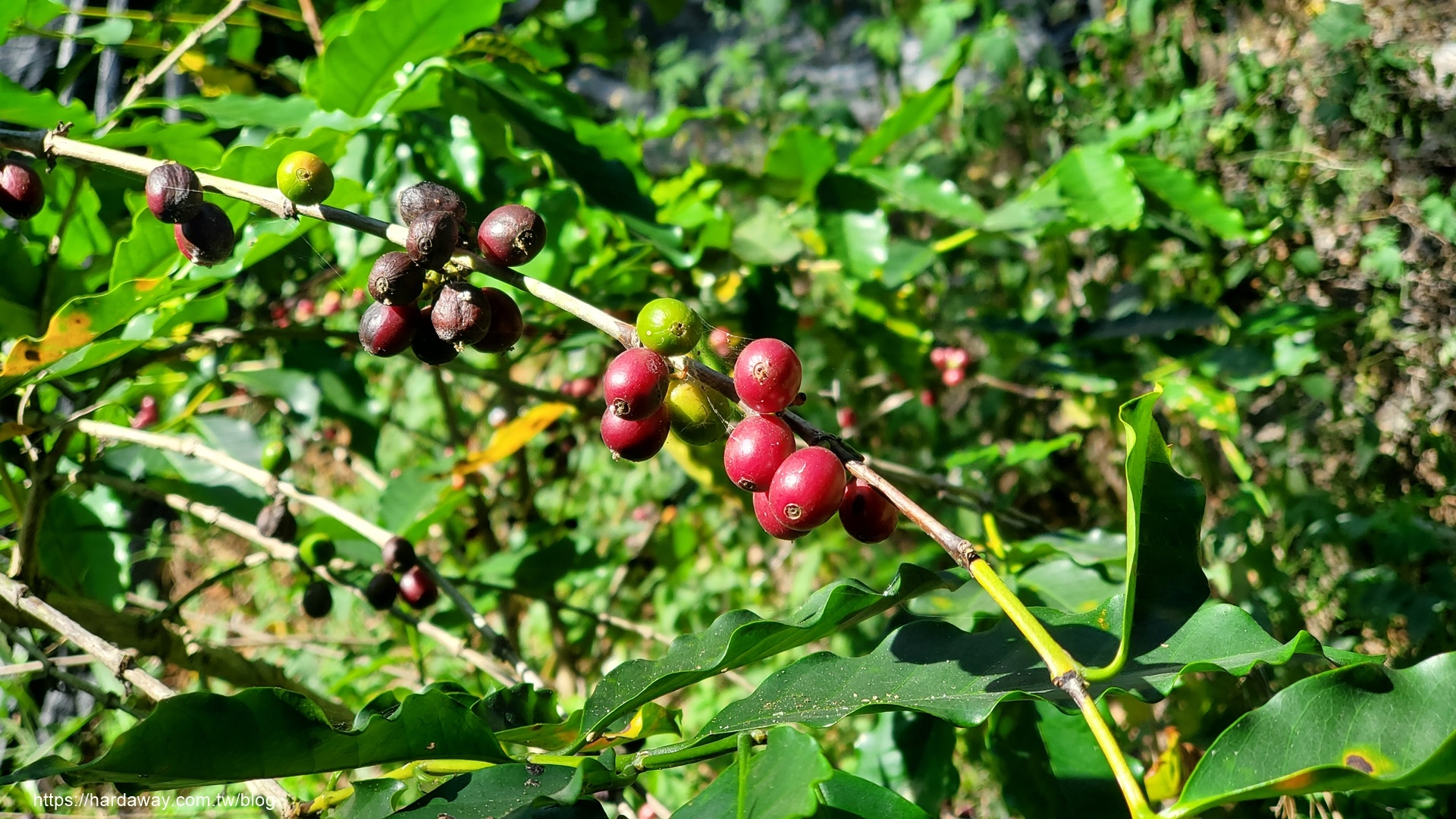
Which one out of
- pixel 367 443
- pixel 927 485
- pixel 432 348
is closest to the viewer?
pixel 432 348

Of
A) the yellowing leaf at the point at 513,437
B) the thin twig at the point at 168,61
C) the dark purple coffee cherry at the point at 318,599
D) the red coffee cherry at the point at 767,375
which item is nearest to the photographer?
the red coffee cherry at the point at 767,375

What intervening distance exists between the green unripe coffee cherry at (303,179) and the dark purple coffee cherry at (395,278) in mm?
113

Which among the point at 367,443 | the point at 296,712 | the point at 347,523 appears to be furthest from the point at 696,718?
the point at 296,712

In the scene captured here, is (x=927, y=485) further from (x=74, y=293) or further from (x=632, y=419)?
(x=74, y=293)

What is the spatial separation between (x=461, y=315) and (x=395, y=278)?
0.22 ft

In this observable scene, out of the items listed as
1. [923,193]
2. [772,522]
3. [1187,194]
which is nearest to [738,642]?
[772,522]

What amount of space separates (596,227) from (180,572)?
11.1 feet

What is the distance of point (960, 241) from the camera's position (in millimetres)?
2137

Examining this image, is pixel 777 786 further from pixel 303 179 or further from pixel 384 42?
pixel 384 42

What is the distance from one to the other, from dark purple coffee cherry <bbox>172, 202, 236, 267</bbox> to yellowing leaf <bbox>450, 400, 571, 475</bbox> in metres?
0.96

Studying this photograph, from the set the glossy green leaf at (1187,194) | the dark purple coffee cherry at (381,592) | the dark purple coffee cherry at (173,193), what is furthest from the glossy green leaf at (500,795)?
the glossy green leaf at (1187,194)

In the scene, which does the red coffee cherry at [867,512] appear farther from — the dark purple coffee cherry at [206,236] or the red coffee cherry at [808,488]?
the dark purple coffee cherry at [206,236]

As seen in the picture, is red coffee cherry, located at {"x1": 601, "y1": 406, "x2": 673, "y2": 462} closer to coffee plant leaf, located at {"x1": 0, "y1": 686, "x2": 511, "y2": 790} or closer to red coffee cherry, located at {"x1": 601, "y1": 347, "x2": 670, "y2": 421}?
red coffee cherry, located at {"x1": 601, "y1": 347, "x2": 670, "y2": 421}

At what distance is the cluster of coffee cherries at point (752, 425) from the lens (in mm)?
746
